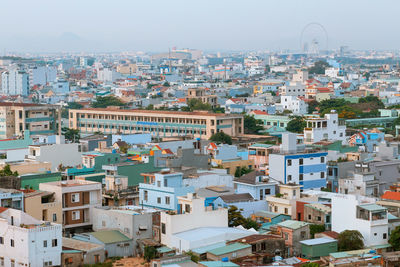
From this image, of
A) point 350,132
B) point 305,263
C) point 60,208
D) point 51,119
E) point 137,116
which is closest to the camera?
point 305,263

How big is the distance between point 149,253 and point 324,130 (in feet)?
46.1

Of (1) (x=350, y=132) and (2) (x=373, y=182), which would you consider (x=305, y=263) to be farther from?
(1) (x=350, y=132)

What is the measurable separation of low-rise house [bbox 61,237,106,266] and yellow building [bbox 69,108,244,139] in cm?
2101

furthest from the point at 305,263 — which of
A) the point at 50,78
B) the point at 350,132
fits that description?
the point at 50,78

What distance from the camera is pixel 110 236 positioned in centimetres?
1611

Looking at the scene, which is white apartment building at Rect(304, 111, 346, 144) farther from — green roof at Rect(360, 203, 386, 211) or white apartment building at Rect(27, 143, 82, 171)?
green roof at Rect(360, 203, 386, 211)

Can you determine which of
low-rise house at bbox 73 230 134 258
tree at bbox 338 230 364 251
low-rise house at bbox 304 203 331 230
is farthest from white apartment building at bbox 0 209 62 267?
low-rise house at bbox 304 203 331 230

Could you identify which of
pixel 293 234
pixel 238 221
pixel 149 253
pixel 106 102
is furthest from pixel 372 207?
pixel 106 102

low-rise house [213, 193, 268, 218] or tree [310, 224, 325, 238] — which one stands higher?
low-rise house [213, 193, 268, 218]

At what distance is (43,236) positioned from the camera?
1462 cm

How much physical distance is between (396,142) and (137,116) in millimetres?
16943

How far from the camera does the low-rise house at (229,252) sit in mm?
14641

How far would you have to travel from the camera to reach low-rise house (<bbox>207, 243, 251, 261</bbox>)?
48.0 ft

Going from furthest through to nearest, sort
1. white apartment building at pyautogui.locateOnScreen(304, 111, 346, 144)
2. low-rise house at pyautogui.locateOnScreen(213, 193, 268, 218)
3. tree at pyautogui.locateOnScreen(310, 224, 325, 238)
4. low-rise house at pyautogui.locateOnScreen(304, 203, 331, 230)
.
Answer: white apartment building at pyautogui.locateOnScreen(304, 111, 346, 144) → low-rise house at pyautogui.locateOnScreen(213, 193, 268, 218) → low-rise house at pyautogui.locateOnScreen(304, 203, 331, 230) → tree at pyautogui.locateOnScreen(310, 224, 325, 238)
